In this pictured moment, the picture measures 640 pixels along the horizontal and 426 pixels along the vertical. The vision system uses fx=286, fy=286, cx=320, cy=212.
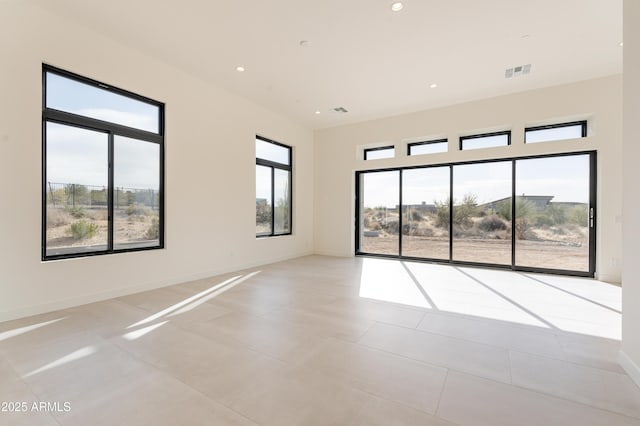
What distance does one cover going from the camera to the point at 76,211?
3.89m

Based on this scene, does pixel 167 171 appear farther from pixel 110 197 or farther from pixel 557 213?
pixel 557 213

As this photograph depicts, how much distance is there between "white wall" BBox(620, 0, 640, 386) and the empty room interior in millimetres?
24

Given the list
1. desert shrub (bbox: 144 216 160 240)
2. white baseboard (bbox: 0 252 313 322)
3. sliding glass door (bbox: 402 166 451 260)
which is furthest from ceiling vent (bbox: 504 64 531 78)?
desert shrub (bbox: 144 216 160 240)

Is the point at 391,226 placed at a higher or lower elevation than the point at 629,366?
higher

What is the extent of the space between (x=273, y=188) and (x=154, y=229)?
122 inches

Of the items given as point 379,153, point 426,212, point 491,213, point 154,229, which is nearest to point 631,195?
point 491,213

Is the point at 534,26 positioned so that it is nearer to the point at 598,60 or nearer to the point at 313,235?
the point at 598,60

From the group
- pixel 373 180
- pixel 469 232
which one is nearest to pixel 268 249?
pixel 373 180

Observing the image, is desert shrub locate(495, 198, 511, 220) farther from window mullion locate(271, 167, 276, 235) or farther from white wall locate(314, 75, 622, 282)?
window mullion locate(271, 167, 276, 235)

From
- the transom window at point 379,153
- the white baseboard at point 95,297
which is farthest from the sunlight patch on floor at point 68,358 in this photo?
the transom window at point 379,153

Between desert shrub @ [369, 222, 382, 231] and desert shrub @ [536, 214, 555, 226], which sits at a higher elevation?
desert shrub @ [536, 214, 555, 226]

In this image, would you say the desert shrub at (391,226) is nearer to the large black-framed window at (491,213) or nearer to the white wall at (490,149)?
the large black-framed window at (491,213)

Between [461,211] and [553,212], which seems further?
[461,211]

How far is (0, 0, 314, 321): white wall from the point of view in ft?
10.7
